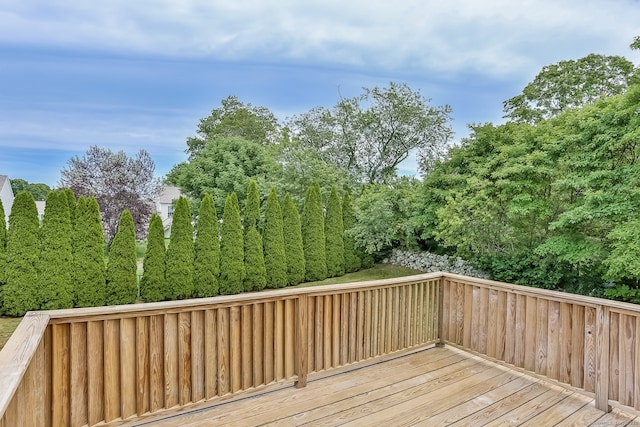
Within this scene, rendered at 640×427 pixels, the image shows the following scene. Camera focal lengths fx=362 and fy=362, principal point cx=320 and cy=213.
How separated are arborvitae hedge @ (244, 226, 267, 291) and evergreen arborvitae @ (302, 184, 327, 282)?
138 centimetres

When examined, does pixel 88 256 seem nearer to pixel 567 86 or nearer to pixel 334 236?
pixel 334 236

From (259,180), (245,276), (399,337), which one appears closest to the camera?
(399,337)

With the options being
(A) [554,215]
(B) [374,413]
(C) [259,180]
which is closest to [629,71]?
(A) [554,215]

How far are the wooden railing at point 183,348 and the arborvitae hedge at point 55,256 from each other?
611cm

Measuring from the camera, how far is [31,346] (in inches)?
57.5

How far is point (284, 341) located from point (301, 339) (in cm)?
14

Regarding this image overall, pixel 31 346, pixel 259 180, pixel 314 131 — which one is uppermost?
pixel 314 131

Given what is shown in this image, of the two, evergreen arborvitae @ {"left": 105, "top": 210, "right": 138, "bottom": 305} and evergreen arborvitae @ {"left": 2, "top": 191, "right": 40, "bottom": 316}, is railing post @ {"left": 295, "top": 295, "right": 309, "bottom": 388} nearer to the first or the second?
evergreen arborvitae @ {"left": 105, "top": 210, "right": 138, "bottom": 305}

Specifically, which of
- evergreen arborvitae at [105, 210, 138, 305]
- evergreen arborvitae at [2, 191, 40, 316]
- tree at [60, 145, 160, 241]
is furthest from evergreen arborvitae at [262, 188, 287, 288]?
tree at [60, 145, 160, 241]

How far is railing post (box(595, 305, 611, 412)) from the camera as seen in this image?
2.57 metres

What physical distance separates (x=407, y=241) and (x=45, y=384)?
8607 millimetres

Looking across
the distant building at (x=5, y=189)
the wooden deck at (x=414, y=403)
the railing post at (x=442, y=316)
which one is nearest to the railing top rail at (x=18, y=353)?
the wooden deck at (x=414, y=403)

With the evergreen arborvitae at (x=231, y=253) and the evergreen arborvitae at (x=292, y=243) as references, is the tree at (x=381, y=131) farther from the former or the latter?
the evergreen arborvitae at (x=231, y=253)

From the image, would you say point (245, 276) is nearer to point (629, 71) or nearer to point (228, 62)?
point (228, 62)
